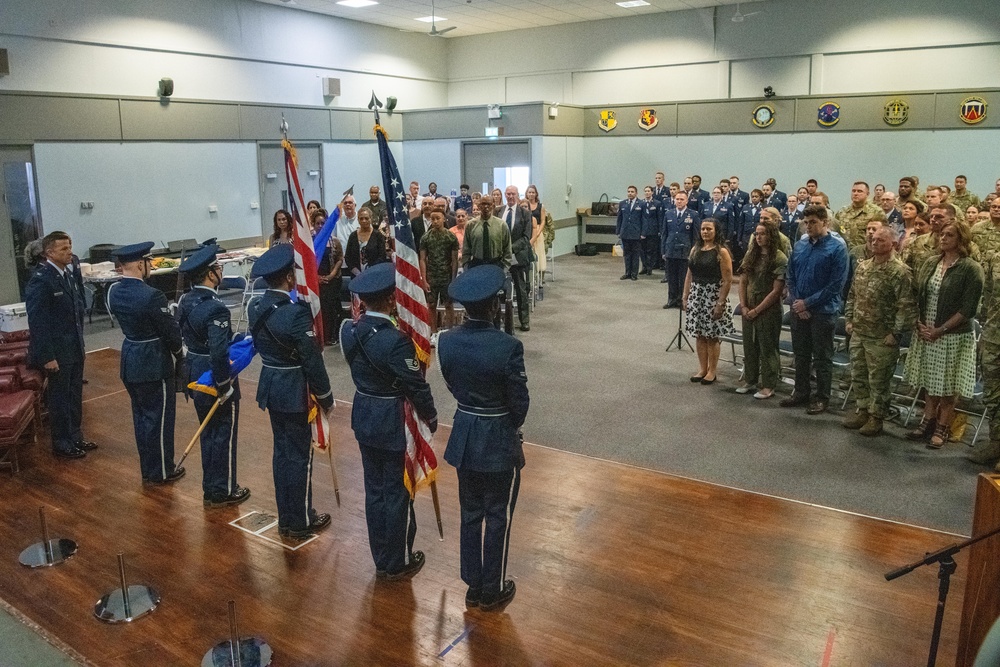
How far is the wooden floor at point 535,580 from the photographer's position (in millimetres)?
3461

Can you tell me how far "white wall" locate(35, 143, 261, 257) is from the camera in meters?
10.7

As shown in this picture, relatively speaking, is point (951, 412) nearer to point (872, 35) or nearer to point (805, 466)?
point (805, 466)

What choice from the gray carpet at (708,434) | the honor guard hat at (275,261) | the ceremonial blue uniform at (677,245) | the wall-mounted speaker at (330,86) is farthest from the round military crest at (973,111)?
the honor guard hat at (275,261)

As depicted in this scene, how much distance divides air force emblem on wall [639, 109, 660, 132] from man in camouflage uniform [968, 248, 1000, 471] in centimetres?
1104

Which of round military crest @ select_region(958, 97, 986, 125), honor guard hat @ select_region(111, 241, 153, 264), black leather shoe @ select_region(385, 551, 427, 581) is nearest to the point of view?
black leather shoe @ select_region(385, 551, 427, 581)

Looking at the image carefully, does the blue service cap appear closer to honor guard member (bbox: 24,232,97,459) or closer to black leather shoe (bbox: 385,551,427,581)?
black leather shoe (bbox: 385,551,427,581)

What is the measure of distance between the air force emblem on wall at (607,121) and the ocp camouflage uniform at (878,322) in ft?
36.3

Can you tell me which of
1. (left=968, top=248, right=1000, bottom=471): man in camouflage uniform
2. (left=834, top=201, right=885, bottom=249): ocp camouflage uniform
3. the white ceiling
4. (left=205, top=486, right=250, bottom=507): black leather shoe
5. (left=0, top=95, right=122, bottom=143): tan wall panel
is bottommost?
(left=205, top=486, right=250, bottom=507): black leather shoe

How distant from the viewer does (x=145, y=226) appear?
38.7 ft

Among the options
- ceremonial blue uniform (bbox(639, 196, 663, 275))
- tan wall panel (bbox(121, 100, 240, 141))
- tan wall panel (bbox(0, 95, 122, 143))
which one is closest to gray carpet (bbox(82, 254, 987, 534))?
tan wall panel (bbox(0, 95, 122, 143))

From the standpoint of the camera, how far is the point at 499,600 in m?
3.76

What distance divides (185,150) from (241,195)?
1.21 m

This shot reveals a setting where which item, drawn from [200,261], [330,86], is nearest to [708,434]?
[200,261]

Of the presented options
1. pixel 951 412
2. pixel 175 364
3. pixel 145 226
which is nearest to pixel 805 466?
pixel 951 412
